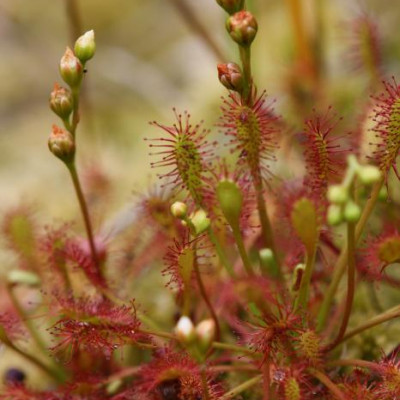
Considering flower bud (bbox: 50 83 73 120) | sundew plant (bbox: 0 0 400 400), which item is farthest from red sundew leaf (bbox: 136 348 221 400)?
flower bud (bbox: 50 83 73 120)

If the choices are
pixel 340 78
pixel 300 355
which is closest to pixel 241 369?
pixel 300 355

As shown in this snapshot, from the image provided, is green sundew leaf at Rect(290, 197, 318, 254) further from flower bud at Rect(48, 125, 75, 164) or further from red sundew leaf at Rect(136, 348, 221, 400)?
flower bud at Rect(48, 125, 75, 164)

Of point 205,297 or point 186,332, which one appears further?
point 205,297

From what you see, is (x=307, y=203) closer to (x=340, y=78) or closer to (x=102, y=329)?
(x=102, y=329)

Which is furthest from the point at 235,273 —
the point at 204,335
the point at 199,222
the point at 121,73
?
the point at 121,73

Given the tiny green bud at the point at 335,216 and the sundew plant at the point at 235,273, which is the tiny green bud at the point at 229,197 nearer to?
the sundew plant at the point at 235,273

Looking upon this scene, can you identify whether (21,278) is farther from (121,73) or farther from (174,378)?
(121,73)

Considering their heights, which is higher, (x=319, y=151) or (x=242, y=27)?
(x=242, y=27)
